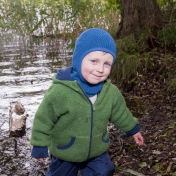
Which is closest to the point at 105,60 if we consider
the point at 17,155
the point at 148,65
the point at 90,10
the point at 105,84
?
the point at 105,84

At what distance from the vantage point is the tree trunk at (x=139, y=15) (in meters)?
7.09

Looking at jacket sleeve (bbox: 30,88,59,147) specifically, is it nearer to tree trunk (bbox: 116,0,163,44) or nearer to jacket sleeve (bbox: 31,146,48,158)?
jacket sleeve (bbox: 31,146,48,158)

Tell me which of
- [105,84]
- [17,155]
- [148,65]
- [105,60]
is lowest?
[17,155]

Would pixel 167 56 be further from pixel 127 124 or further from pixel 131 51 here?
pixel 127 124

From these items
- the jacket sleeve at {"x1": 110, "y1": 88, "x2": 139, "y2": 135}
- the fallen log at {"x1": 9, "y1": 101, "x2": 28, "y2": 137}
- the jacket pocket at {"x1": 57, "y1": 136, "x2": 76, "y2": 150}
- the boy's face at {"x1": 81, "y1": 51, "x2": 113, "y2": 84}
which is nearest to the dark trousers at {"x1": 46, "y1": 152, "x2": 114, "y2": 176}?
the jacket pocket at {"x1": 57, "y1": 136, "x2": 76, "y2": 150}

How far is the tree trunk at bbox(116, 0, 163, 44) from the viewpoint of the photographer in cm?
709

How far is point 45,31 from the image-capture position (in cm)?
1137

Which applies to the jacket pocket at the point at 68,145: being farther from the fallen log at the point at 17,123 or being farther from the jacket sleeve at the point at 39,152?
the fallen log at the point at 17,123

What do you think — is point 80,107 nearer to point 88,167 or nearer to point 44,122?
point 44,122

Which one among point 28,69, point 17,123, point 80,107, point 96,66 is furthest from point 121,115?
point 28,69

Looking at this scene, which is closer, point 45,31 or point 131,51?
point 131,51

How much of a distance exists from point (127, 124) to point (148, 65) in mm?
3596

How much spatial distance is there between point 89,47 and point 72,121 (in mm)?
568

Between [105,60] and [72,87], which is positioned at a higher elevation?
[105,60]
